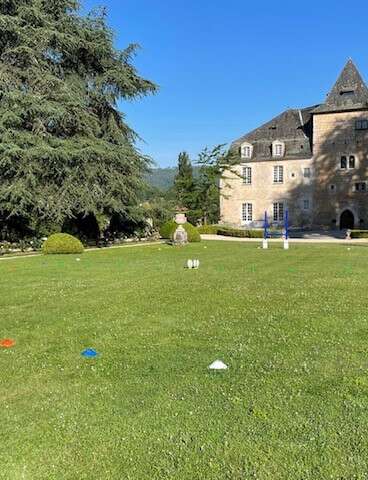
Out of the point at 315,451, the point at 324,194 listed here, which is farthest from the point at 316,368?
the point at 324,194

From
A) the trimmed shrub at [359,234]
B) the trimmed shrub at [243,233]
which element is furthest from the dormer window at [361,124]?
the trimmed shrub at [243,233]

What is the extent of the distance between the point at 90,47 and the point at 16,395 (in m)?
23.5

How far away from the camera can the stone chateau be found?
41.8 m

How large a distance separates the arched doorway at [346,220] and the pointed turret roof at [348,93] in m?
9.30

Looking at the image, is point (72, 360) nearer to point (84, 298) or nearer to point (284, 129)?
point (84, 298)

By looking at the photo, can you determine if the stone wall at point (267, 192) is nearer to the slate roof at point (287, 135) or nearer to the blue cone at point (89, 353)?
the slate roof at point (287, 135)

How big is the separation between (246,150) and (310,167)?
6548 millimetres

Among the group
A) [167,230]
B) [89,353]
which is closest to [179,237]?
[167,230]

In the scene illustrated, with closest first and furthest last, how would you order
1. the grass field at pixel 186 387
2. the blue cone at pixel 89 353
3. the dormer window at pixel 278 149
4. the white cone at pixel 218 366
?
1. the grass field at pixel 186 387
2. the white cone at pixel 218 366
3. the blue cone at pixel 89 353
4. the dormer window at pixel 278 149

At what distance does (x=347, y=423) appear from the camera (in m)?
3.38

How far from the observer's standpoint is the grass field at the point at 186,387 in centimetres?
296

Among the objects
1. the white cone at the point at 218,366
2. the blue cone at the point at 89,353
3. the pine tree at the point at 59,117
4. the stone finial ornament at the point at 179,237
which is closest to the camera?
the white cone at the point at 218,366

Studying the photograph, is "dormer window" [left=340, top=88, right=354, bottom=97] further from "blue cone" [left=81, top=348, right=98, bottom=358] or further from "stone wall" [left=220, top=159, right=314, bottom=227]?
"blue cone" [left=81, top=348, right=98, bottom=358]

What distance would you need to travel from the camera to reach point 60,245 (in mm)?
19719
